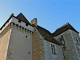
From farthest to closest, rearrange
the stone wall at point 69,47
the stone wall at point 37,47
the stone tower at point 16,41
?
the stone wall at point 69,47 < the stone wall at point 37,47 < the stone tower at point 16,41

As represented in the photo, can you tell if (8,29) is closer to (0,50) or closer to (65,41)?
(0,50)

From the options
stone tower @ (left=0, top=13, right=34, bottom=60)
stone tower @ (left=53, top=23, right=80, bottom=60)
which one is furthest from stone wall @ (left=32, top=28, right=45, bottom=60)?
stone tower @ (left=53, top=23, right=80, bottom=60)

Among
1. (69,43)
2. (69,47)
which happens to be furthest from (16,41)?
(69,43)

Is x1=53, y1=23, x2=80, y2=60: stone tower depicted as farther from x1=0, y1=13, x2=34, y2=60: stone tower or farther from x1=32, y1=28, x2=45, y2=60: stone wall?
x1=0, y1=13, x2=34, y2=60: stone tower

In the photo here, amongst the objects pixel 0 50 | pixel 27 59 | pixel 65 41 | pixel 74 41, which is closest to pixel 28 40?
pixel 27 59

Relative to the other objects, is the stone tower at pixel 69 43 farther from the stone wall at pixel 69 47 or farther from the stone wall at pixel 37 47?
the stone wall at pixel 37 47

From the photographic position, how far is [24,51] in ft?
44.6

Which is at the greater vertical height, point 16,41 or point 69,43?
point 69,43

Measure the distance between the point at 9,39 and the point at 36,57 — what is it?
4253 mm

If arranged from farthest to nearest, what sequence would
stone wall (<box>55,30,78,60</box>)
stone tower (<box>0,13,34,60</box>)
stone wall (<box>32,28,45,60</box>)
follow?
stone wall (<box>55,30,78,60</box>) < stone wall (<box>32,28,45,60</box>) < stone tower (<box>0,13,34,60</box>)

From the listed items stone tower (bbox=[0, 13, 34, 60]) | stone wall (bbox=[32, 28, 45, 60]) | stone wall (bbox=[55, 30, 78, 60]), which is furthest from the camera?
stone wall (bbox=[55, 30, 78, 60])

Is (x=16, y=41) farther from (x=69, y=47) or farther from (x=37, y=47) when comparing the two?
(x=69, y=47)

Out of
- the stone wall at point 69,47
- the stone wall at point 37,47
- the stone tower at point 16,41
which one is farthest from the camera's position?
the stone wall at point 69,47

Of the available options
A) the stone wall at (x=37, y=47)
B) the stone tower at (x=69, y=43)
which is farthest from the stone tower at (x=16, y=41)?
the stone tower at (x=69, y=43)
